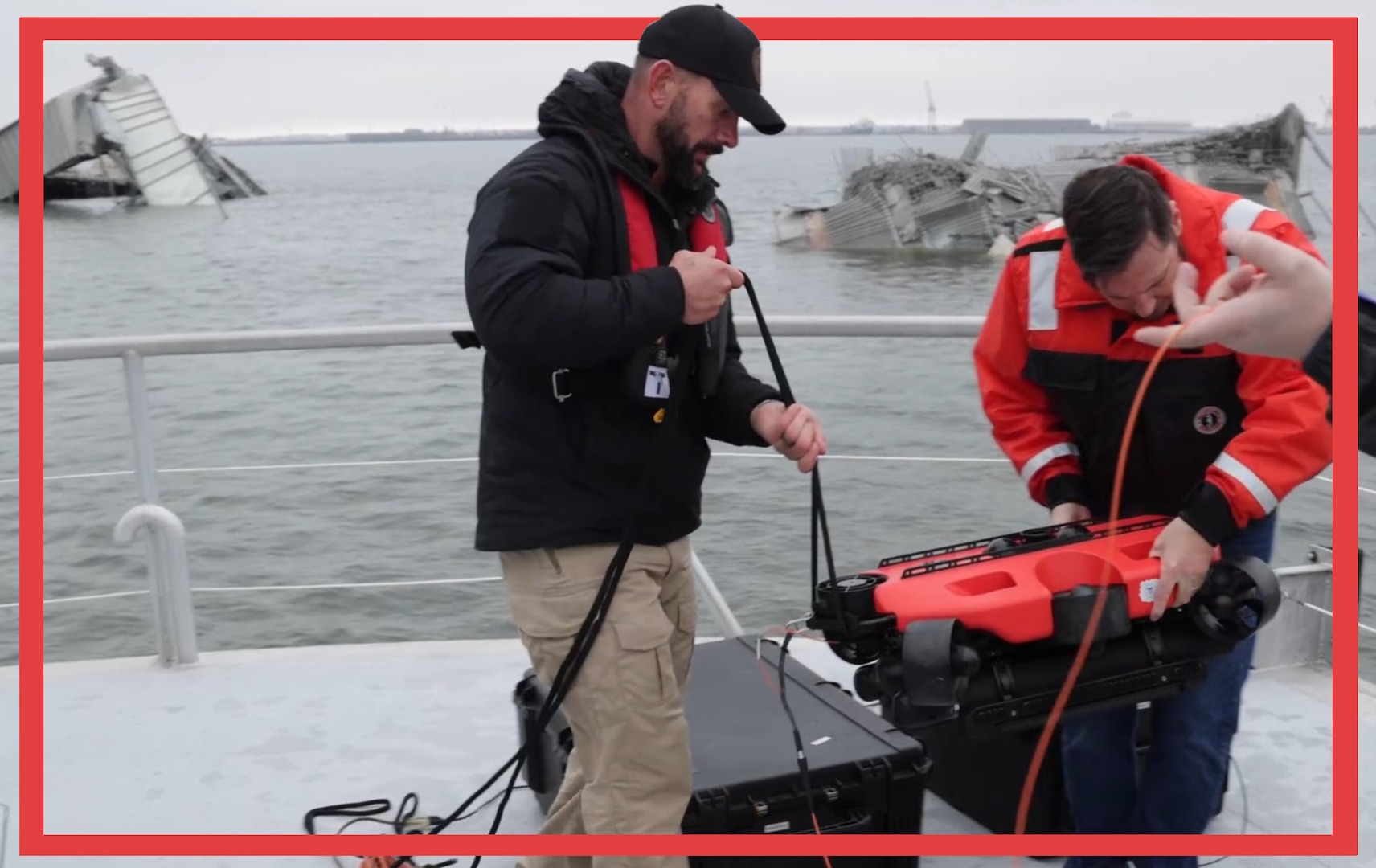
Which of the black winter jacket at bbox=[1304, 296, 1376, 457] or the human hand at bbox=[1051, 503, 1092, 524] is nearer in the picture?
the black winter jacket at bbox=[1304, 296, 1376, 457]

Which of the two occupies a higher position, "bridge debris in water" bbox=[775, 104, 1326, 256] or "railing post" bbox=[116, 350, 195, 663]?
"railing post" bbox=[116, 350, 195, 663]

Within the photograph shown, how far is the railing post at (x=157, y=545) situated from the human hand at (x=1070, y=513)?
1.93 meters

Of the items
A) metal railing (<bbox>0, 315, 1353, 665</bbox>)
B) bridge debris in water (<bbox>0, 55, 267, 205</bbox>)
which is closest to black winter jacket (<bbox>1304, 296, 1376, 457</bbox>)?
metal railing (<bbox>0, 315, 1353, 665</bbox>)

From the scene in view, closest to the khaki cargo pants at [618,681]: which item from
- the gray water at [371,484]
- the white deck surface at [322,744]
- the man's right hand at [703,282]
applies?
the man's right hand at [703,282]

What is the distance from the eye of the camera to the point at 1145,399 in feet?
6.52

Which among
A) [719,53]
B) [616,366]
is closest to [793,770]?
[616,366]

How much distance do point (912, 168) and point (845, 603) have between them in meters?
37.5

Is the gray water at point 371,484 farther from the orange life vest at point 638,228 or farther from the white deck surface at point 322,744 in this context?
the orange life vest at point 638,228

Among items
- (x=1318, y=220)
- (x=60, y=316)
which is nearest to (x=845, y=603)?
(x=60, y=316)

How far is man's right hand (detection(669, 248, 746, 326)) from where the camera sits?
1633 millimetres

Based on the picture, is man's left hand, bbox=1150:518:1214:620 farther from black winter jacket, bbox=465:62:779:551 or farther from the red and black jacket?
black winter jacket, bbox=465:62:779:551

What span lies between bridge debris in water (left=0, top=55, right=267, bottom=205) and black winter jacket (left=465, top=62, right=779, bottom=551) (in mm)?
28632

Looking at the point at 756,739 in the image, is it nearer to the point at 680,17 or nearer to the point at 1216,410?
the point at 1216,410

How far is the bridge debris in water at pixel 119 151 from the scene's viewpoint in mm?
34844
